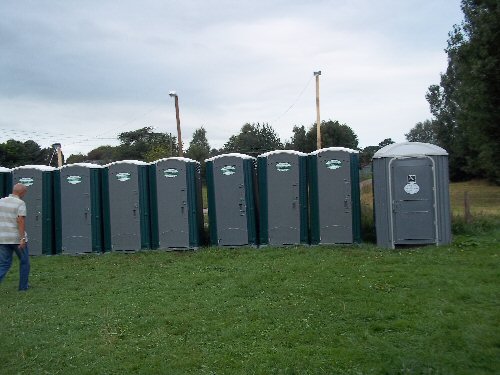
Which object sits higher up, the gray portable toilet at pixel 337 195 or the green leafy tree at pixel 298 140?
the green leafy tree at pixel 298 140

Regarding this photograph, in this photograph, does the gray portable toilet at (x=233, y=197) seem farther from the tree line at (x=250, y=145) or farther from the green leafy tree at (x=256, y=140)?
the green leafy tree at (x=256, y=140)

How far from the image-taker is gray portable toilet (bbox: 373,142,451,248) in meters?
10.9

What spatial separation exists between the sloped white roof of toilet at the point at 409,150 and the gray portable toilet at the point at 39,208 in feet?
24.6

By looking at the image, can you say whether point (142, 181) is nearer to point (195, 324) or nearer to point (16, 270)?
point (16, 270)

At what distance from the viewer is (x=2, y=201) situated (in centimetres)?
886

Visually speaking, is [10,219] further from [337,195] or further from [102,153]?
[102,153]

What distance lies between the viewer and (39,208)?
505 inches

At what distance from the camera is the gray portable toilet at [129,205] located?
1238 cm

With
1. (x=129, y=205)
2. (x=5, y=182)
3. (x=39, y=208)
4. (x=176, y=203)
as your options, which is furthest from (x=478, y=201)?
(x=5, y=182)

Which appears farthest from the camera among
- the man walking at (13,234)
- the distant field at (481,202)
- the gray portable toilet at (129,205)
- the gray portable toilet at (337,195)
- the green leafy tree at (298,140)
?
the green leafy tree at (298,140)

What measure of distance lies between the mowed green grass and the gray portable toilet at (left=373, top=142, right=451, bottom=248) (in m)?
0.72

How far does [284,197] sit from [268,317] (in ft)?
18.4

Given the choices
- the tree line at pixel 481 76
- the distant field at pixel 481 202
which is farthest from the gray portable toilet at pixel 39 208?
the tree line at pixel 481 76

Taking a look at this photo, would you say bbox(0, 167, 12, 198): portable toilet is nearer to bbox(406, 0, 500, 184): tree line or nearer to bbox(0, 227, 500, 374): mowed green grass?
bbox(0, 227, 500, 374): mowed green grass
